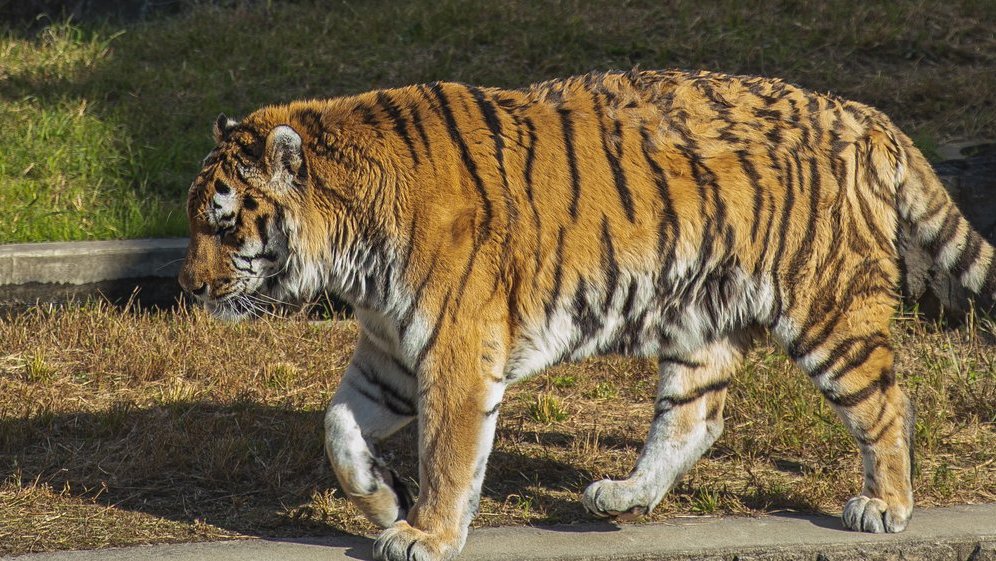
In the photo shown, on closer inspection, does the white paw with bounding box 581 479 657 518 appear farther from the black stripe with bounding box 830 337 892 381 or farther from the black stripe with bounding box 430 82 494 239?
the black stripe with bounding box 430 82 494 239

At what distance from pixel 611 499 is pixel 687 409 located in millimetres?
498

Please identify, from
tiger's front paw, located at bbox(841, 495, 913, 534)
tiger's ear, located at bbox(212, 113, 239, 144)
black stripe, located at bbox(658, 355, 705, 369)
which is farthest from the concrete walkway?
tiger's ear, located at bbox(212, 113, 239, 144)

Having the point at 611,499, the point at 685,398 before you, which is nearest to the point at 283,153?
the point at 611,499

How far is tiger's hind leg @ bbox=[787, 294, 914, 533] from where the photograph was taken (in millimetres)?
3893

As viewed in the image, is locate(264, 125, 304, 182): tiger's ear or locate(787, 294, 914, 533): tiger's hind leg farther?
locate(787, 294, 914, 533): tiger's hind leg

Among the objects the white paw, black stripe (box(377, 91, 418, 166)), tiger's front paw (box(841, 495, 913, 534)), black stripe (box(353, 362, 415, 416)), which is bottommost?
the white paw

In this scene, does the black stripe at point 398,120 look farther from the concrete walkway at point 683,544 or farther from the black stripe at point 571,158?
the concrete walkway at point 683,544

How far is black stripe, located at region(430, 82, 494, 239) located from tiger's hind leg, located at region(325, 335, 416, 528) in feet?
1.83

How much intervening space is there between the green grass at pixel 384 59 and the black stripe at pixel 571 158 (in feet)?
11.0

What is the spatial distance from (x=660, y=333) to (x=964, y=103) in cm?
424

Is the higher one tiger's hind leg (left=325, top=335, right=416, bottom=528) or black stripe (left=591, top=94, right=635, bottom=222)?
black stripe (left=591, top=94, right=635, bottom=222)

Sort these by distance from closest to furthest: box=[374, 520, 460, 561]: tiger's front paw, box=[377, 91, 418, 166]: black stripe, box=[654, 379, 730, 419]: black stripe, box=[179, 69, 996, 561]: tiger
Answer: box=[374, 520, 460, 561]: tiger's front paw, box=[179, 69, 996, 561]: tiger, box=[377, 91, 418, 166]: black stripe, box=[654, 379, 730, 419]: black stripe

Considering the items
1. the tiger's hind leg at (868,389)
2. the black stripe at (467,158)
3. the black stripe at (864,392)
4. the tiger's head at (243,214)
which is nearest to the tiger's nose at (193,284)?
the tiger's head at (243,214)

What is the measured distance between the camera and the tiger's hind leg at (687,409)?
4164 millimetres
